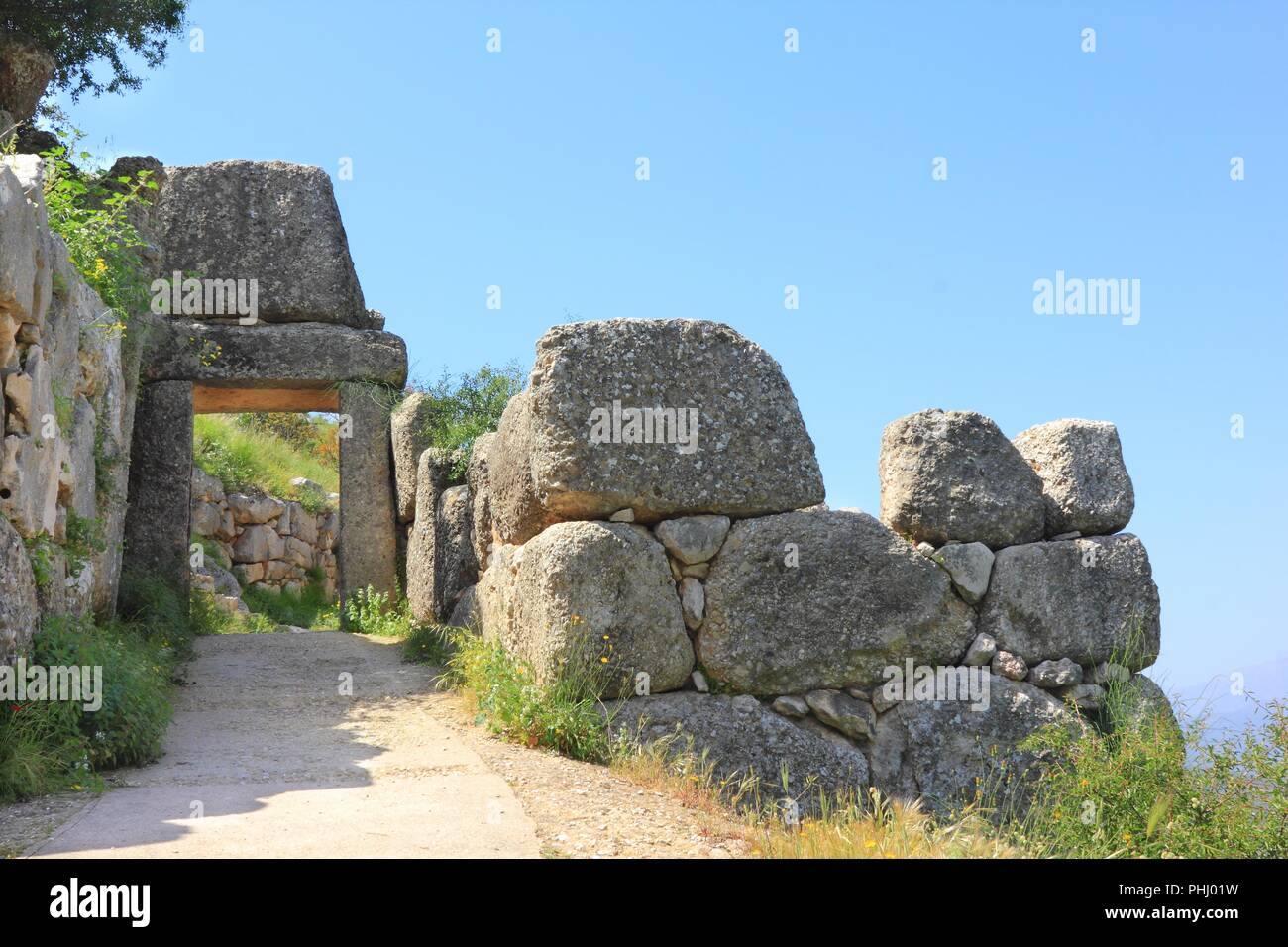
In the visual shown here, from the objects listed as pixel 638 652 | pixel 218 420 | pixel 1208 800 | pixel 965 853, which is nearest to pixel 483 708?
pixel 638 652

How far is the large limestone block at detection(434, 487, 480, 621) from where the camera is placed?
29.3 feet

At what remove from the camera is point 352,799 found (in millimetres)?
4785

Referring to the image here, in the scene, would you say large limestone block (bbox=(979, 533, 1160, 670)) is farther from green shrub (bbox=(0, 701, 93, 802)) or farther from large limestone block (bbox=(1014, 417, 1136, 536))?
green shrub (bbox=(0, 701, 93, 802))

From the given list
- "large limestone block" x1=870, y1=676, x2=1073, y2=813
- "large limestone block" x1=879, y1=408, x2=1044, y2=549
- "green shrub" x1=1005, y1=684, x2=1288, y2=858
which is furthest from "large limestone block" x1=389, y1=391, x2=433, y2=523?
"green shrub" x1=1005, y1=684, x2=1288, y2=858

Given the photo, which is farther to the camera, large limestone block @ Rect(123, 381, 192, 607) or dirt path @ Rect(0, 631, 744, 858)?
large limestone block @ Rect(123, 381, 192, 607)

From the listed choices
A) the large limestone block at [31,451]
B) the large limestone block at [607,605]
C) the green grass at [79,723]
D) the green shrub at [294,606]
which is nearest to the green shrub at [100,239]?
the large limestone block at [31,451]

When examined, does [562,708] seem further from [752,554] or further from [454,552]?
[454,552]

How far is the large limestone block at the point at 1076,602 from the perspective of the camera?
638 cm

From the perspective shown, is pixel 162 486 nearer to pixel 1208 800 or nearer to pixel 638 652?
pixel 638 652

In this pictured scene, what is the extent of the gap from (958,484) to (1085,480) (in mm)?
840

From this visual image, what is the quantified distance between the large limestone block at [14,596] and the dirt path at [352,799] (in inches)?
31.7

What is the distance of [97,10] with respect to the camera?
1463 cm

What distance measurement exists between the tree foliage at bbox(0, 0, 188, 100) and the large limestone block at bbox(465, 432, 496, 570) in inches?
359

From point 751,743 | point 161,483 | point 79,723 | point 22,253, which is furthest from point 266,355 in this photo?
point 751,743
